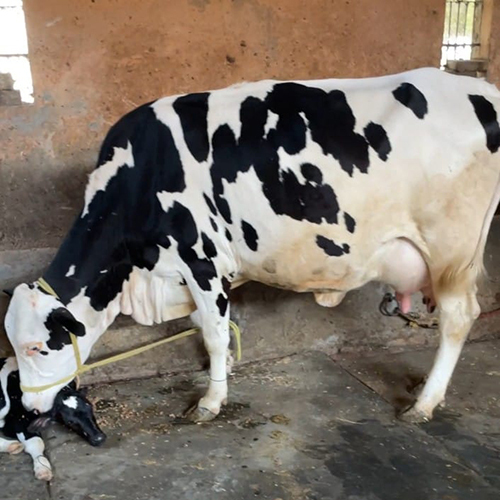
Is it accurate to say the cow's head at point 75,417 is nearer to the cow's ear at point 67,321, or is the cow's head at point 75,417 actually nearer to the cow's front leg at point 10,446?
the cow's front leg at point 10,446

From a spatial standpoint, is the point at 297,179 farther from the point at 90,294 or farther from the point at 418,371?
the point at 418,371

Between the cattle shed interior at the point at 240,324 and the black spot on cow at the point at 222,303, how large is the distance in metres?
0.54

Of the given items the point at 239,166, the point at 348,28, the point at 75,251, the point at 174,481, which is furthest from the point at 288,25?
the point at 174,481

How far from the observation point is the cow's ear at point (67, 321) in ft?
10.2

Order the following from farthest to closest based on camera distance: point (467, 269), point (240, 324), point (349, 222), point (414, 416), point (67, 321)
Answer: point (240, 324)
point (414, 416)
point (467, 269)
point (349, 222)
point (67, 321)

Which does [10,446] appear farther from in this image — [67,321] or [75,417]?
[67,321]

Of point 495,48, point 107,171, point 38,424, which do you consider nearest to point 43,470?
point 38,424

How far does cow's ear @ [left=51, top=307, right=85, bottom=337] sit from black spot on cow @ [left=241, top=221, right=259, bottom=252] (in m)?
0.84

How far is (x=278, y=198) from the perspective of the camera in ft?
10.6

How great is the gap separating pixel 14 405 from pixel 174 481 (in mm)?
856

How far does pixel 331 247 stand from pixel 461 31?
8.38 feet

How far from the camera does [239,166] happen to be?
10.6ft

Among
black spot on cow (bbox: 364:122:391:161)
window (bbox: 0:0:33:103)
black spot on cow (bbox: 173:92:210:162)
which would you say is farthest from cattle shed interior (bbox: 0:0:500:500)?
black spot on cow (bbox: 364:122:391:161)

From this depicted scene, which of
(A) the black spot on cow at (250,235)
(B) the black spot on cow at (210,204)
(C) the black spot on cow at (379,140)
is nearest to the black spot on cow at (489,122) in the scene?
(C) the black spot on cow at (379,140)
